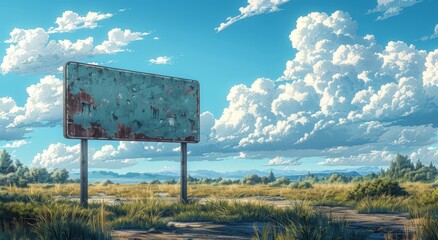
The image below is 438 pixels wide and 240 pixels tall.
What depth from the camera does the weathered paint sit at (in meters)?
15.3

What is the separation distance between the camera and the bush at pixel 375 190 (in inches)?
790

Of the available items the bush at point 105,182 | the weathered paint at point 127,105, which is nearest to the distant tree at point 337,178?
the bush at point 105,182

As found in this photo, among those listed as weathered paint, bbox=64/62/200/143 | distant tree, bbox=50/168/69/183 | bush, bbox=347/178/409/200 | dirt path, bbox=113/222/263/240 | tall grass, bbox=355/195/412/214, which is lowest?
dirt path, bbox=113/222/263/240

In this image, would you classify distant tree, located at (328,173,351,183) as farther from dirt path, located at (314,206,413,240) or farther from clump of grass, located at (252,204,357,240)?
clump of grass, located at (252,204,357,240)

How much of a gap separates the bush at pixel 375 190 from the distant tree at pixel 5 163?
3470 cm

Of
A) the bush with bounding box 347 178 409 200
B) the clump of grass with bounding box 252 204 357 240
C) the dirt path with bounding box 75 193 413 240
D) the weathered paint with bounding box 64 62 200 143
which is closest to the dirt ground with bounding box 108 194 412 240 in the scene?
the dirt path with bounding box 75 193 413 240

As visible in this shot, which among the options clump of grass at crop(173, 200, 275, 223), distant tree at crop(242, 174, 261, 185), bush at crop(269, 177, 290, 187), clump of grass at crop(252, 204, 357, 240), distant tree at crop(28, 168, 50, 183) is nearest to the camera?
clump of grass at crop(252, 204, 357, 240)

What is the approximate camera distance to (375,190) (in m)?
20.1

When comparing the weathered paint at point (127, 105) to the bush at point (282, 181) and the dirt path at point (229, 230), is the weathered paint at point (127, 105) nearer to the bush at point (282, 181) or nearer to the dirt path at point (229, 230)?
the dirt path at point (229, 230)

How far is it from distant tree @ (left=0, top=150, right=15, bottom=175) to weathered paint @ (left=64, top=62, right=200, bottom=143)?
33191 millimetres

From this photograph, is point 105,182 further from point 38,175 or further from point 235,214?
point 235,214

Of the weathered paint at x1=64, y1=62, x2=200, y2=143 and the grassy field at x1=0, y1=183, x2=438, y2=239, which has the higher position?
the weathered paint at x1=64, y1=62, x2=200, y2=143

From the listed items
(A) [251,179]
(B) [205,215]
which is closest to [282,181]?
(A) [251,179]

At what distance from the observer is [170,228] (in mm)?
11500
